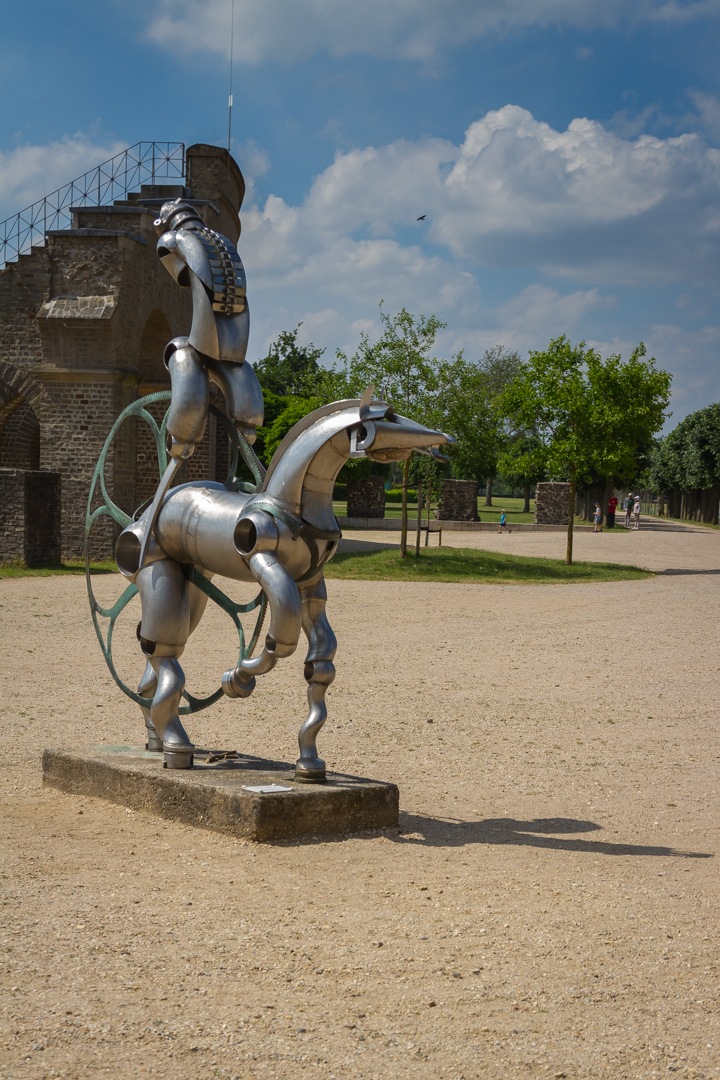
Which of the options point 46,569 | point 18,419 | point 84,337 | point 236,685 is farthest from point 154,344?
point 236,685

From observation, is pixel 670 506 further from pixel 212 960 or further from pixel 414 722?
pixel 212 960

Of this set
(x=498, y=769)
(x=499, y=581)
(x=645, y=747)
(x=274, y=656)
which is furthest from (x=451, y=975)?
(x=499, y=581)

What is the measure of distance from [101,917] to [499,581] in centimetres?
1551

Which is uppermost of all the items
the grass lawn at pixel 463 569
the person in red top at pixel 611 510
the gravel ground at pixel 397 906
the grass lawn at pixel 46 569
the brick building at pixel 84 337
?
the brick building at pixel 84 337

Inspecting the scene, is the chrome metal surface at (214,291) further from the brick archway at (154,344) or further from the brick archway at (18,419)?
the brick archway at (18,419)

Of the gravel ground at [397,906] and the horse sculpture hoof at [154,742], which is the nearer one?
the gravel ground at [397,906]

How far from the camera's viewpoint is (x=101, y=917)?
3.63 metres

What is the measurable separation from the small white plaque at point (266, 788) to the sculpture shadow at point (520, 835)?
62 centimetres

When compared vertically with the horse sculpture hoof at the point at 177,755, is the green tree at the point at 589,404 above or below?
above

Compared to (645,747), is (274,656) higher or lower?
higher

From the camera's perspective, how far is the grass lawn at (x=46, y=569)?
1636 cm

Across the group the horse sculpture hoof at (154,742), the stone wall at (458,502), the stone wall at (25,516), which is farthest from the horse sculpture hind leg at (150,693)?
the stone wall at (458,502)

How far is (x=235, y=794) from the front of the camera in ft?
14.8

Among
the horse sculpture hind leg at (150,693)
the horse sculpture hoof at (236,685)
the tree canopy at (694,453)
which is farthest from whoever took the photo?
the tree canopy at (694,453)
